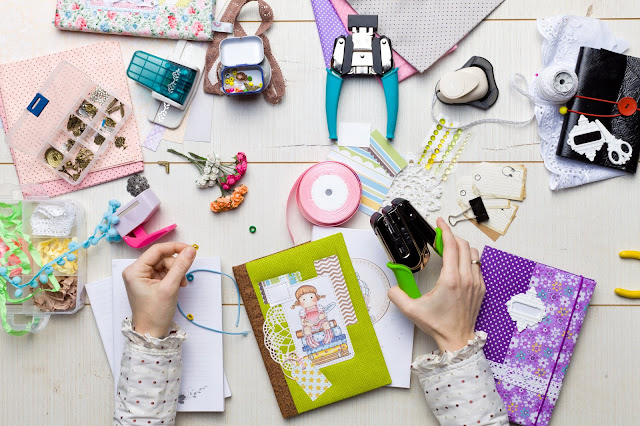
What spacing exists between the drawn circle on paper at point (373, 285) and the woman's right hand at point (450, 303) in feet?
0.21

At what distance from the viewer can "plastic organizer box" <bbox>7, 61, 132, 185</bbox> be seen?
1031mm

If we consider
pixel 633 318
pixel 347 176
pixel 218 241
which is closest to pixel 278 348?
pixel 218 241

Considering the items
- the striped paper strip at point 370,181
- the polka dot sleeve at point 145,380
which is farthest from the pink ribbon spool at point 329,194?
the polka dot sleeve at point 145,380

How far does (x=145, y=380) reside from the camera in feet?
3.08

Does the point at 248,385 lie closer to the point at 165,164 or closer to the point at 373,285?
the point at 373,285

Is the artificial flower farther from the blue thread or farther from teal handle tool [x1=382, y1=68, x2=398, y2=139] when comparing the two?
teal handle tool [x1=382, y1=68, x2=398, y2=139]

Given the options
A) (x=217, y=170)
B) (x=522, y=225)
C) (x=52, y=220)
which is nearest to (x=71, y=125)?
(x=52, y=220)

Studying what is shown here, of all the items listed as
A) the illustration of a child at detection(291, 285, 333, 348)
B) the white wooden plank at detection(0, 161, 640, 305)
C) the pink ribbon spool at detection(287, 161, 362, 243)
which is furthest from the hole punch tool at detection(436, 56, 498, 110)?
the illustration of a child at detection(291, 285, 333, 348)

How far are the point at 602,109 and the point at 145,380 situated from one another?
0.94 m

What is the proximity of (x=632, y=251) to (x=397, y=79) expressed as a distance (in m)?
0.54

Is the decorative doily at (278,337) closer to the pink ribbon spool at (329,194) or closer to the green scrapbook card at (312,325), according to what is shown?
the green scrapbook card at (312,325)

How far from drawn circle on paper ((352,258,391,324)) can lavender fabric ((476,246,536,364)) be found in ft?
0.57

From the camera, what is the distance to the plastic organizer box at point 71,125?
3.38 ft

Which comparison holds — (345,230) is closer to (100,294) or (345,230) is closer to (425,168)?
(425,168)
